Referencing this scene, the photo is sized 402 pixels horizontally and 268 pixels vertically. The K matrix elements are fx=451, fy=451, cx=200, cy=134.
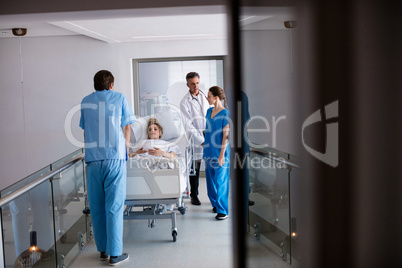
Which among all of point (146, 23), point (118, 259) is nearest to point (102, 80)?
point (118, 259)

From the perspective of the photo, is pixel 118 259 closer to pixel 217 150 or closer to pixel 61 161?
pixel 61 161

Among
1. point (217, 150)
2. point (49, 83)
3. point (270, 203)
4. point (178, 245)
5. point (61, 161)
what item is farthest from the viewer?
point (49, 83)

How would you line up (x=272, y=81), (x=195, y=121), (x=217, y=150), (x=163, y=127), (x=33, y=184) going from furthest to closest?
(x=195, y=121), (x=163, y=127), (x=217, y=150), (x=33, y=184), (x=272, y=81)

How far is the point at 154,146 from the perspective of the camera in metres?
4.56

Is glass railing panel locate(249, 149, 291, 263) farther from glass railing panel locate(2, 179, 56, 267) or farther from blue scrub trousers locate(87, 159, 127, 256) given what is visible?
blue scrub trousers locate(87, 159, 127, 256)

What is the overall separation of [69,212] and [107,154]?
2.19 feet

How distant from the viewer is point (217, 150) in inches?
179

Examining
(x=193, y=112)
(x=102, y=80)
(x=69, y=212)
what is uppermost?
(x=102, y=80)

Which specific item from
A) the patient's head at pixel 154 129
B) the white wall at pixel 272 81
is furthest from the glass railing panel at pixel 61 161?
the white wall at pixel 272 81

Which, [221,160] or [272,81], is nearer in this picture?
[272,81]

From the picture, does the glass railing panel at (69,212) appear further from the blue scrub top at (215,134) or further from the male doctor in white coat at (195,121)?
the male doctor in white coat at (195,121)

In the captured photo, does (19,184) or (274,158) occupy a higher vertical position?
(274,158)

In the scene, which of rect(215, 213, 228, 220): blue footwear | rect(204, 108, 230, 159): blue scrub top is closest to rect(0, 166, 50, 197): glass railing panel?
→ rect(204, 108, 230, 159): blue scrub top

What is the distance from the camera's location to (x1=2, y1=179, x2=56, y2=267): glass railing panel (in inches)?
98.9
